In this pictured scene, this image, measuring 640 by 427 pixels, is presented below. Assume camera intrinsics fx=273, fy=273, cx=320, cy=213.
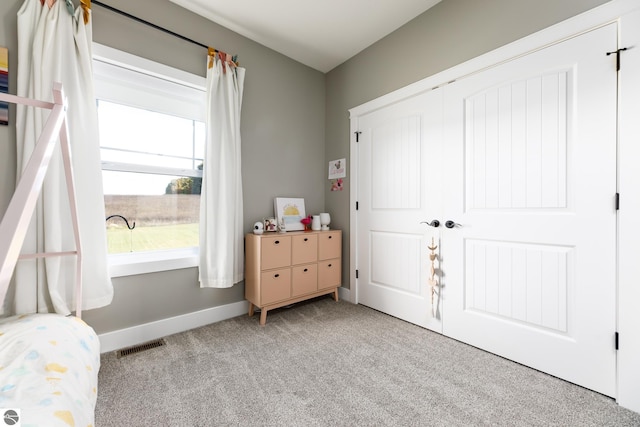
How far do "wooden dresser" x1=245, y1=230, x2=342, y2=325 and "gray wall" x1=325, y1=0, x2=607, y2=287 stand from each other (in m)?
0.30

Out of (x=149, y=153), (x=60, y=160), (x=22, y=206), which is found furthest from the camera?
(x=149, y=153)

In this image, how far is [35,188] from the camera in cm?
70

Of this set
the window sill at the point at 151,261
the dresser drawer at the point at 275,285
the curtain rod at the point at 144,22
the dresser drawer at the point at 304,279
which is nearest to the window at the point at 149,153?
the window sill at the point at 151,261

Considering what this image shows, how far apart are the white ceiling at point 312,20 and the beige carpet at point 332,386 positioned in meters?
2.68

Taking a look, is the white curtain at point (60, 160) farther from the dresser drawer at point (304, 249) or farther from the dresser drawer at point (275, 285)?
the dresser drawer at point (304, 249)

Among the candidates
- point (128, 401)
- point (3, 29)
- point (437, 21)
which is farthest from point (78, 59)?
point (437, 21)

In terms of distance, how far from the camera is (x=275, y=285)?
245cm

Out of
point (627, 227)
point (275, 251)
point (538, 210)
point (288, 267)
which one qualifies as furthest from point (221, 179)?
point (627, 227)

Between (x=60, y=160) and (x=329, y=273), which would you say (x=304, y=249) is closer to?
(x=329, y=273)

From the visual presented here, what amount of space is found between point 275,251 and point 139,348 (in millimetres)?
1212

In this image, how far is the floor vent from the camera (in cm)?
193

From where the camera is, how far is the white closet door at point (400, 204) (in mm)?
2289

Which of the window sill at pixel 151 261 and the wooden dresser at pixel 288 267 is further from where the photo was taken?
the wooden dresser at pixel 288 267

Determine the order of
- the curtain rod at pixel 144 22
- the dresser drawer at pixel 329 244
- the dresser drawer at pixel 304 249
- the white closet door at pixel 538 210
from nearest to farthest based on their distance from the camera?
the white closet door at pixel 538 210, the curtain rod at pixel 144 22, the dresser drawer at pixel 304 249, the dresser drawer at pixel 329 244
